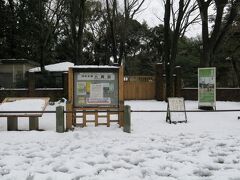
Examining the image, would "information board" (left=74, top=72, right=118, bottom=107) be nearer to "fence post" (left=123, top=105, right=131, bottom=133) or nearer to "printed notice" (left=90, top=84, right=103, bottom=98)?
"printed notice" (left=90, top=84, right=103, bottom=98)

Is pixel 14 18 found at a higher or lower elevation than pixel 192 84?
higher

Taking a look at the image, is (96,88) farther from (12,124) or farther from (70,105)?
(12,124)

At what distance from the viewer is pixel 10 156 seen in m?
8.17

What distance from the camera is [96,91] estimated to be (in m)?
12.9

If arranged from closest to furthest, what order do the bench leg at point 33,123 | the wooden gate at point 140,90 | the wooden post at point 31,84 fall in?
the bench leg at point 33,123 < the wooden post at point 31,84 < the wooden gate at point 140,90

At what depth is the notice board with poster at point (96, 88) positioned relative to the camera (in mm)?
12789

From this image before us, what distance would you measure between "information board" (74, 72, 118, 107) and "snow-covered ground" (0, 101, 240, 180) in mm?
885

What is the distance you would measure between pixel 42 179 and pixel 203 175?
8.59 feet

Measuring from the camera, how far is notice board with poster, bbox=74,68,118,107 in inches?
504

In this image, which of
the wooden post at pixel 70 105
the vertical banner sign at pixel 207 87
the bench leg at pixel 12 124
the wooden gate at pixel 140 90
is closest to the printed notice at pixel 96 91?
the wooden post at pixel 70 105

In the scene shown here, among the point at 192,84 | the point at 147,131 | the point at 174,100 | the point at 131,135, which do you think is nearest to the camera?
the point at 131,135

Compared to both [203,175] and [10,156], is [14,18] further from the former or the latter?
[203,175]

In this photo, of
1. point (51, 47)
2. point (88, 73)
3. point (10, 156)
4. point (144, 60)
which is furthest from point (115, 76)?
point (144, 60)

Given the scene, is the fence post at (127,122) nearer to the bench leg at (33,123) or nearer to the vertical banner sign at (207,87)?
the bench leg at (33,123)
